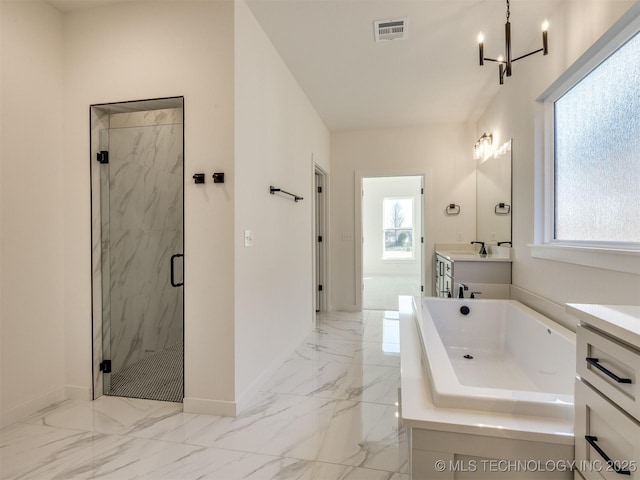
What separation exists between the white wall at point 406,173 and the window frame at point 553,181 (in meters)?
2.03

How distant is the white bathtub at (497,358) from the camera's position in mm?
1134

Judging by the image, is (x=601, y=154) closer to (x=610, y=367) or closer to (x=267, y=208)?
(x=610, y=367)

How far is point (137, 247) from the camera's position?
3.05m

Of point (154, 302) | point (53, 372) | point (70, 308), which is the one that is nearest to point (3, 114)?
point (70, 308)

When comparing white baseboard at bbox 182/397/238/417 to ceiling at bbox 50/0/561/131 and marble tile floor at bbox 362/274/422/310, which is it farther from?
marble tile floor at bbox 362/274/422/310

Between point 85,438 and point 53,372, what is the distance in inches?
26.4

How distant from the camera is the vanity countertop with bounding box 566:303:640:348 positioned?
752mm

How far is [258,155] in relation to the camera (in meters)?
2.37

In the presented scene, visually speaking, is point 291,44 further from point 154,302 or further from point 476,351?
point 476,351

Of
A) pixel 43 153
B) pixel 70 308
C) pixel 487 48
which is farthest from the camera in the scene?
pixel 487 48

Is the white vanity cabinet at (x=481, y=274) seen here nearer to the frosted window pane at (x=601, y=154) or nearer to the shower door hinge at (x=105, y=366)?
the frosted window pane at (x=601, y=154)

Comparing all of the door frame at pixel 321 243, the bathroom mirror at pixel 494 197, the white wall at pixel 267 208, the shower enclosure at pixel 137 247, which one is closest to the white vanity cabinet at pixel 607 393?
the white wall at pixel 267 208

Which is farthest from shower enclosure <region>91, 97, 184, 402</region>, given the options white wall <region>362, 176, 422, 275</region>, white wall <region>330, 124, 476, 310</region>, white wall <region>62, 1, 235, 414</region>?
white wall <region>362, 176, 422, 275</region>

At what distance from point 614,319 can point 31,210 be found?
2.86 m
